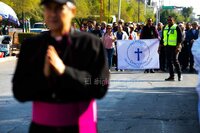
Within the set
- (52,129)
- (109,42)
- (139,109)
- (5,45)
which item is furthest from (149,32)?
(52,129)

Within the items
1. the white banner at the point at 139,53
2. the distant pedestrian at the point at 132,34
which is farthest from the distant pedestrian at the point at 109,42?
the distant pedestrian at the point at 132,34

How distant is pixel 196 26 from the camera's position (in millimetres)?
17562

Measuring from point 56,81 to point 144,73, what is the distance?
13.4m

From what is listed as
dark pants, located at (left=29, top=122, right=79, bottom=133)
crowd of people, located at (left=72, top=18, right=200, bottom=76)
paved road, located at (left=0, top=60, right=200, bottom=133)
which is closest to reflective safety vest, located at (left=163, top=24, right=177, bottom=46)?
paved road, located at (left=0, top=60, right=200, bottom=133)

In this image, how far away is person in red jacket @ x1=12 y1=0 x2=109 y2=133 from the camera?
2873 mm

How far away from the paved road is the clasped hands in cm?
422

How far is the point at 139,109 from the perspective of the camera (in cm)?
880

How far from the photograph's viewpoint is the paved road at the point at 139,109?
7251mm

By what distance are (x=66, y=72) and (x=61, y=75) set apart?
3 cm

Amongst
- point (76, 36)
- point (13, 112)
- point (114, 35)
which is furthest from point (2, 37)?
point (76, 36)

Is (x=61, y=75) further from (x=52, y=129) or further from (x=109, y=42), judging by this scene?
(x=109, y=42)

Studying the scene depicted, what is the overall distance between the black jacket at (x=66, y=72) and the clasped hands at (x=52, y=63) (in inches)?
1.7

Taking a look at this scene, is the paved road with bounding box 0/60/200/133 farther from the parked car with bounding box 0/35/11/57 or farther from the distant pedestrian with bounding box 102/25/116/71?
the parked car with bounding box 0/35/11/57

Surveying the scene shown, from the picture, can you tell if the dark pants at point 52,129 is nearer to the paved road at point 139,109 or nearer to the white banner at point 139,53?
the paved road at point 139,109
